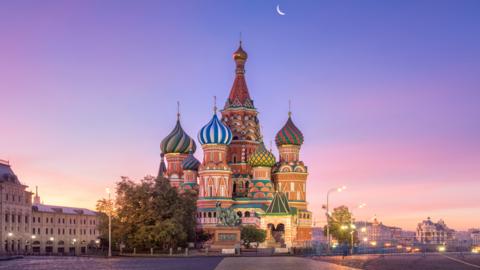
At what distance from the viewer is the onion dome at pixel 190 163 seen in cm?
10525

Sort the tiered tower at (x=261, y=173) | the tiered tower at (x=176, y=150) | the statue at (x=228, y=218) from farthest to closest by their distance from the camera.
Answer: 1. the tiered tower at (x=176, y=150)
2. the tiered tower at (x=261, y=173)
3. the statue at (x=228, y=218)

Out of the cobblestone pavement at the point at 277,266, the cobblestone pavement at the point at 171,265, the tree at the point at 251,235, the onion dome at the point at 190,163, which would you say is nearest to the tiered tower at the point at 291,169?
the onion dome at the point at 190,163

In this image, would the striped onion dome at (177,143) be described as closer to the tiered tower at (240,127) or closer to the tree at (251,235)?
the tiered tower at (240,127)

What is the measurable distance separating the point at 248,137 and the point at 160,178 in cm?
3460

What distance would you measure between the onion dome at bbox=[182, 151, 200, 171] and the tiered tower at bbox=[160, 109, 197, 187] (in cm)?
395

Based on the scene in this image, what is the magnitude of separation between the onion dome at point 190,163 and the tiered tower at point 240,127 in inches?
220

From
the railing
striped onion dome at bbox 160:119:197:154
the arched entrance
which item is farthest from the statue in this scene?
striped onion dome at bbox 160:119:197:154

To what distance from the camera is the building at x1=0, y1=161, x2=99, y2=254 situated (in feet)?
327

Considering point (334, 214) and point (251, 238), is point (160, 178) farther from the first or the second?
point (334, 214)

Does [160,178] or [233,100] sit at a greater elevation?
[233,100]

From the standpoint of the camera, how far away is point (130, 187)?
7200 cm

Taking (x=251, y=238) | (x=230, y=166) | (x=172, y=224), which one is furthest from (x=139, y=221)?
(x=230, y=166)

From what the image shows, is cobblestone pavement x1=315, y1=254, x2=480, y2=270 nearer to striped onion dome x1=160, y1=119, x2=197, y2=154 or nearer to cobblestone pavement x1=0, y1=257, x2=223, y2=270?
cobblestone pavement x1=0, y1=257, x2=223, y2=270

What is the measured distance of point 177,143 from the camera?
109875mm
